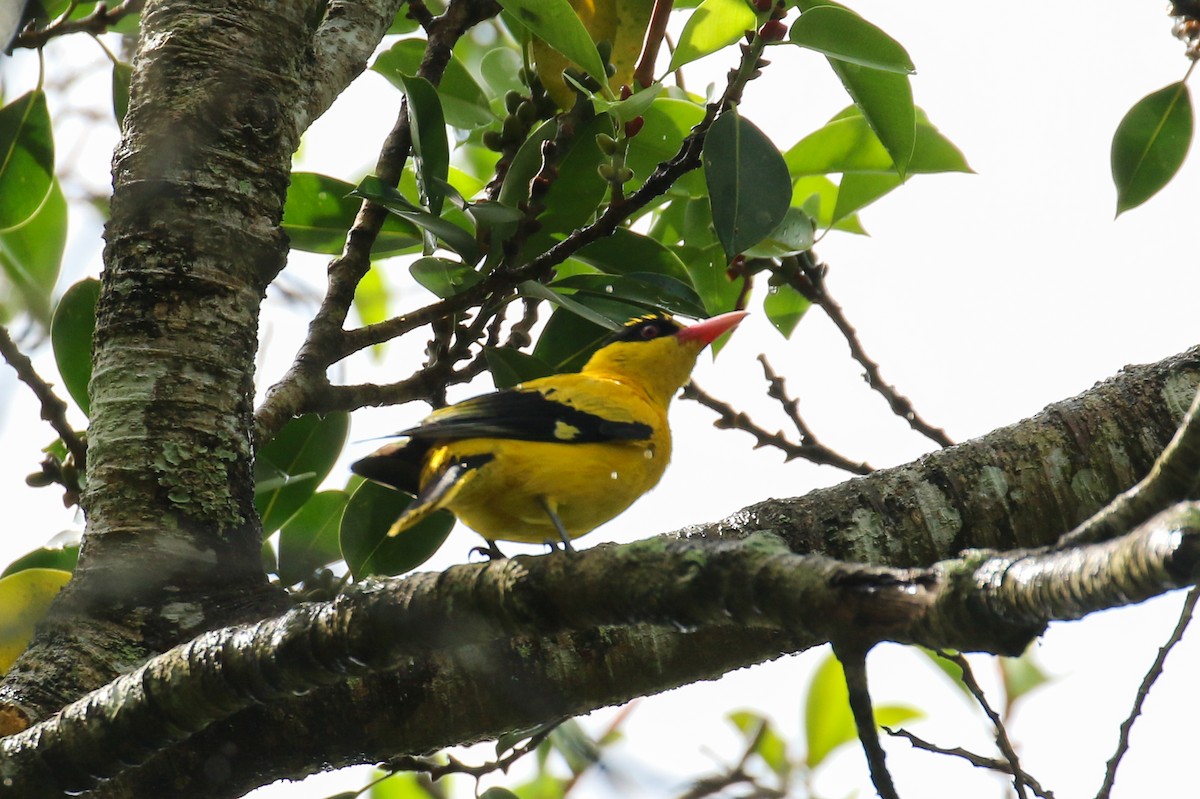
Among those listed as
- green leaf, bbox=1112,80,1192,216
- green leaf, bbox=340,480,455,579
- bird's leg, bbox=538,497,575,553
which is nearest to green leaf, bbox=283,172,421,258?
green leaf, bbox=340,480,455,579

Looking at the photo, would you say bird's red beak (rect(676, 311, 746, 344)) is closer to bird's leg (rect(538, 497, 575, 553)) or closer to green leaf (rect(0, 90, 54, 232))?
bird's leg (rect(538, 497, 575, 553))

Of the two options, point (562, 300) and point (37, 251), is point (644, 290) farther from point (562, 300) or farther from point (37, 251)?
point (37, 251)

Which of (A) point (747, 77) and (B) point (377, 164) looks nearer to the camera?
(A) point (747, 77)

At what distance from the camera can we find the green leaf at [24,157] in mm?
3453

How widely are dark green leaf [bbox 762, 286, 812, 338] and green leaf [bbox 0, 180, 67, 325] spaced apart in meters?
2.39

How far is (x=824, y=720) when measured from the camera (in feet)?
12.9

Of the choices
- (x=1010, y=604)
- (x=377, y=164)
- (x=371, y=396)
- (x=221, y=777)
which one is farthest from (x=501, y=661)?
(x=377, y=164)

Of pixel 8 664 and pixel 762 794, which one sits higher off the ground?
pixel 8 664

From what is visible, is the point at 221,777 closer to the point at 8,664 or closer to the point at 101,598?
the point at 101,598

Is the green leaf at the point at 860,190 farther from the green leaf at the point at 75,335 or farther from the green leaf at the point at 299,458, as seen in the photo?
the green leaf at the point at 75,335

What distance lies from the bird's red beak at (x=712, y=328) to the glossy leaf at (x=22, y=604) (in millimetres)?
1929

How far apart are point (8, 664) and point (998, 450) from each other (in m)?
2.41

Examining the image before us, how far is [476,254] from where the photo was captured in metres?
2.82

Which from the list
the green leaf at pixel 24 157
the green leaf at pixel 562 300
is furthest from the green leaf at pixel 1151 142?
the green leaf at pixel 24 157
